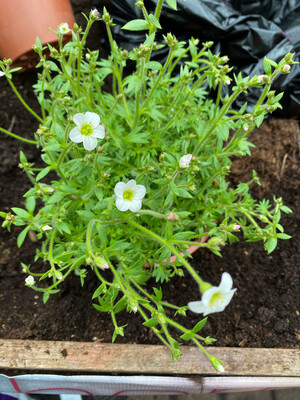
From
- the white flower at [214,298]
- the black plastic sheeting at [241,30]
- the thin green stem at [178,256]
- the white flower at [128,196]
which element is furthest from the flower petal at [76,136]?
the black plastic sheeting at [241,30]

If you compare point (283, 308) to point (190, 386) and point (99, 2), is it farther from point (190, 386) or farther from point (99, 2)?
point (99, 2)

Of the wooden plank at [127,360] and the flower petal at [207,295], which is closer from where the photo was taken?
the flower petal at [207,295]

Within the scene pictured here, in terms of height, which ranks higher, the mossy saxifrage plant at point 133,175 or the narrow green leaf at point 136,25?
the narrow green leaf at point 136,25

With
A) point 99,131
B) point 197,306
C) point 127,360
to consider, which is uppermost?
point 99,131

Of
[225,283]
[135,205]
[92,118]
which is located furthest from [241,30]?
[225,283]

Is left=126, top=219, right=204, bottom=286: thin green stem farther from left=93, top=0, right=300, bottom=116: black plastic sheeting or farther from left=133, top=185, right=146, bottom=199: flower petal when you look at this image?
left=93, top=0, right=300, bottom=116: black plastic sheeting

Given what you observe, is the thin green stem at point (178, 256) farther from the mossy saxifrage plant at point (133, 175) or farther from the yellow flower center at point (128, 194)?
the yellow flower center at point (128, 194)

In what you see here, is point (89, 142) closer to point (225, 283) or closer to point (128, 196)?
point (128, 196)
